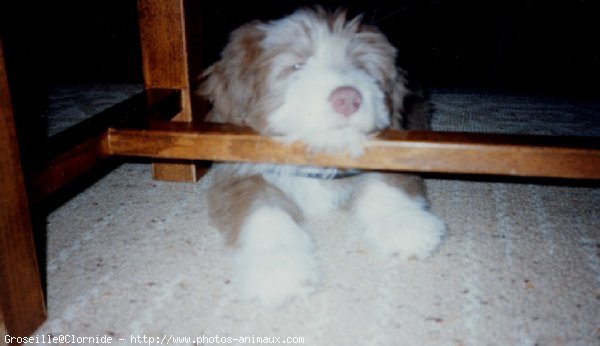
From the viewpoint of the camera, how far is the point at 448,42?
4129mm

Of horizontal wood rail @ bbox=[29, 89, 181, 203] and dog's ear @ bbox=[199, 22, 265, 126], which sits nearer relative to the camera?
horizontal wood rail @ bbox=[29, 89, 181, 203]

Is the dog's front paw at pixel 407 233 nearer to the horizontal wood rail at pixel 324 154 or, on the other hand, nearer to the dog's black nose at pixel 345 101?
the horizontal wood rail at pixel 324 154

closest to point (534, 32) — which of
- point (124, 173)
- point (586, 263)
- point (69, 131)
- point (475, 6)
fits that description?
point (475, 6)

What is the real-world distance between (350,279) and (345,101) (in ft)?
1.50

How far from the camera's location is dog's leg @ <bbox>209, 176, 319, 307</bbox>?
1126mm

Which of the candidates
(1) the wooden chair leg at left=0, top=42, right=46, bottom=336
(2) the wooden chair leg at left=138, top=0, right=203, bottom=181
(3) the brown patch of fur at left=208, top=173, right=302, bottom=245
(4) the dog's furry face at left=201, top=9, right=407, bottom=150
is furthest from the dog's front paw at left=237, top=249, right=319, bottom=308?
(2) the wooden chair leg at left=138, top=0, right=203, bottom=181

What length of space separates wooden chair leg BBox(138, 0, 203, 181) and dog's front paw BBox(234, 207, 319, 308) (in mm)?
685

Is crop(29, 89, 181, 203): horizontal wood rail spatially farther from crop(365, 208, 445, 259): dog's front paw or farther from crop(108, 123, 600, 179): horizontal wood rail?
crop(365, 208, 445, 259): dog's front paw

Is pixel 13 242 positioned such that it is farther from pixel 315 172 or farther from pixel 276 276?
pixel 315 172

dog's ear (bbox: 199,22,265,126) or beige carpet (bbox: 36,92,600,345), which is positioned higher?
dog's ear (bbox: 199,22,265,126)

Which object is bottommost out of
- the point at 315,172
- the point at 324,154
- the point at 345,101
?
the point at 315,172

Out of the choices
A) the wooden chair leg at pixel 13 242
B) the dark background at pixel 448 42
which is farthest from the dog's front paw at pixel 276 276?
the dark background at pixel 448 42

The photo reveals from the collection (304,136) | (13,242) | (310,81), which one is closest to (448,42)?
(310,81)

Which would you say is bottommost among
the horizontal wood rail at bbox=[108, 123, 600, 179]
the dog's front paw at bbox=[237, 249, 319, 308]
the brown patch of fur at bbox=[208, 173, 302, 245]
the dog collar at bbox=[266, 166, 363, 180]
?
the dog's front paw at bbox=[237, 249, 319, 308]
